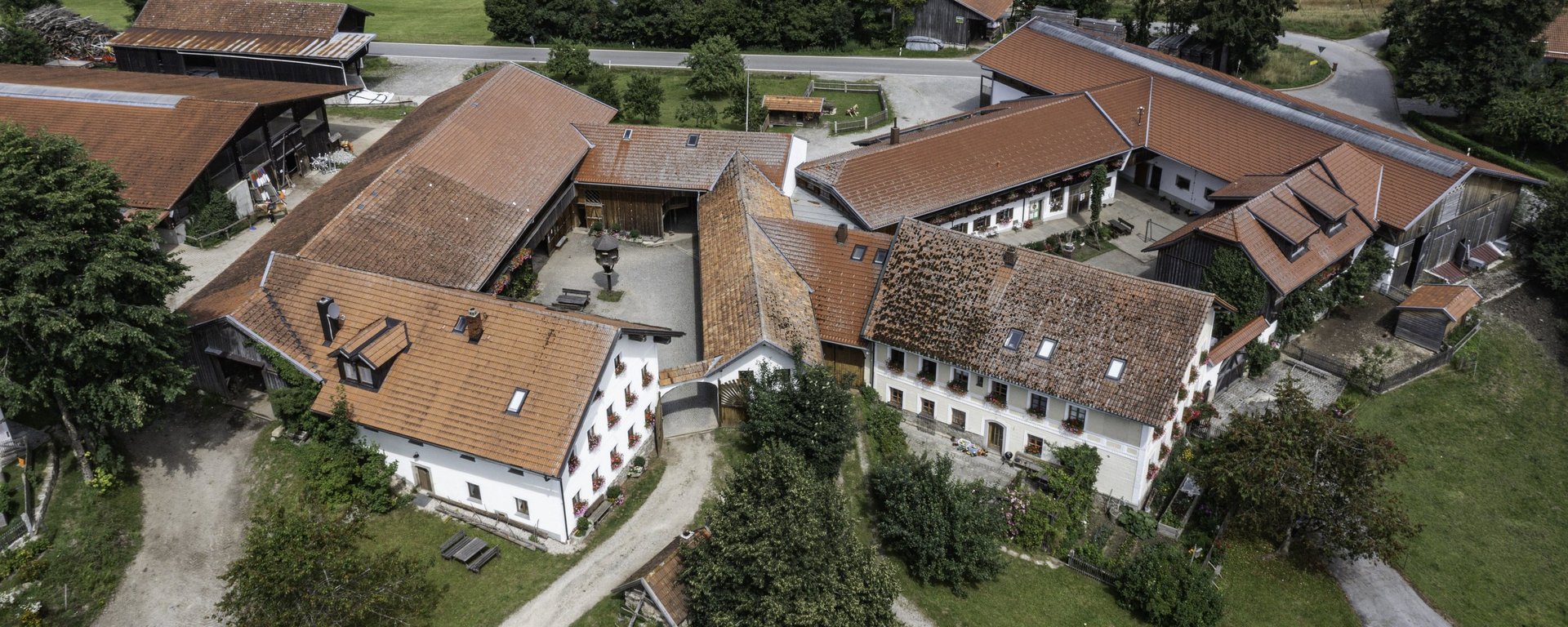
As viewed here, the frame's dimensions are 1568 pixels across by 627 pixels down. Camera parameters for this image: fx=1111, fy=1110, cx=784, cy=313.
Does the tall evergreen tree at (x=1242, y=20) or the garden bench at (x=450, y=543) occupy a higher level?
the tall evergreen tree at (x=1242, y=20)

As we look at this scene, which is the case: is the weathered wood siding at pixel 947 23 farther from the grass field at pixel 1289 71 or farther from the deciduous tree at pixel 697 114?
the deciduous tree at pixel 697 114

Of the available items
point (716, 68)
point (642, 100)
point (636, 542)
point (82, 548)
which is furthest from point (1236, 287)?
point (82, 548)

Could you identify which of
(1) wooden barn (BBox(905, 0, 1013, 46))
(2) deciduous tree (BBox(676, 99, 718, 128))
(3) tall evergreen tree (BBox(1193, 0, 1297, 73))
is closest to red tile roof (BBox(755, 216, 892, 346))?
(2) deciduous tree (BBox(676, 99, 718, 128))

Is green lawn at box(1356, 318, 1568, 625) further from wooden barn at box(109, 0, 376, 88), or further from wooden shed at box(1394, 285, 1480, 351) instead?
wooden barn at box(109, 0, 376, 88)

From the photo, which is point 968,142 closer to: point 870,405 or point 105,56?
point 870,405

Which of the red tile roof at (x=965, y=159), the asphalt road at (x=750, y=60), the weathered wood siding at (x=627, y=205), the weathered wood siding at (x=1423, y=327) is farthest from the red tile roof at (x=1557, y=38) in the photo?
the weathered wood siding at (x=627, y=205)
